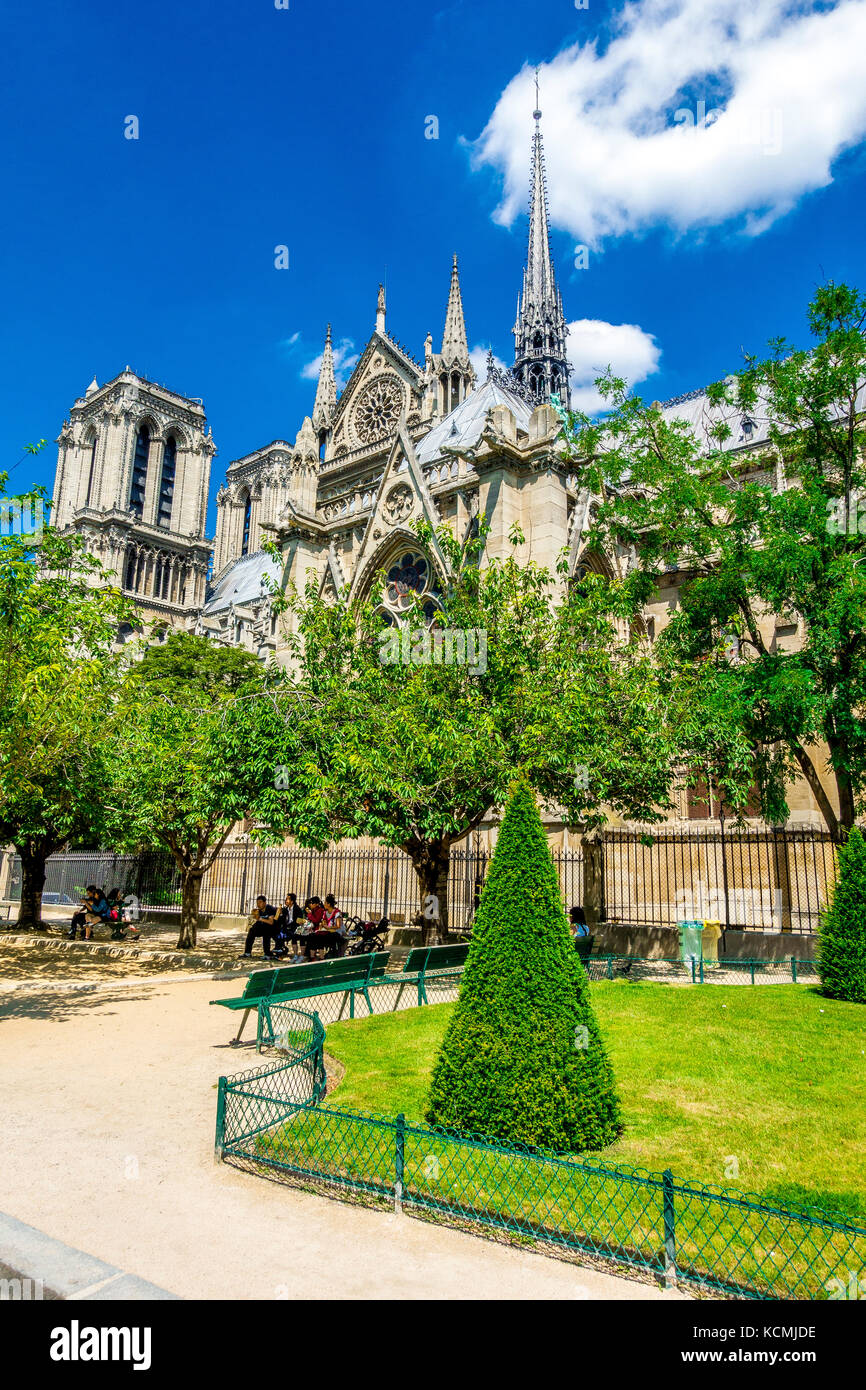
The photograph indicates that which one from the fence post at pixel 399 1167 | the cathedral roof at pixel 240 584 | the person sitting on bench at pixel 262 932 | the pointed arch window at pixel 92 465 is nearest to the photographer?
the fence post at pixel 399 1167

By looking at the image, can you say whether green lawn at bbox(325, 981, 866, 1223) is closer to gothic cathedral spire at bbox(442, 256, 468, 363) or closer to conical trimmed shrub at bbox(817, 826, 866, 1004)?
conical trimmed shrub at bbox(817, 826, 866, 1004)

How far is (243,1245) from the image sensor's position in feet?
15.1

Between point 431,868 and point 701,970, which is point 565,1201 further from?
point 431,868

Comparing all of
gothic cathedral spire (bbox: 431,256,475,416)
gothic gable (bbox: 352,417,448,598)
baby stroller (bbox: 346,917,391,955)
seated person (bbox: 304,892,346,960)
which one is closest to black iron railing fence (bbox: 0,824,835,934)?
baby stroller (bbox: 346,917,391,955)

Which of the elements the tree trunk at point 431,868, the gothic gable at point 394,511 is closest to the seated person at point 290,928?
Result: the tree trunk at point 431,868

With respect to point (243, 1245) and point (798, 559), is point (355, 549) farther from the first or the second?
point (243, 1245)

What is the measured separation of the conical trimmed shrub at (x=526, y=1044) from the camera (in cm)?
562

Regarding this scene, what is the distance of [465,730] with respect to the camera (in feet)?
46.8

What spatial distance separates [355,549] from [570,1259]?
1070 inches

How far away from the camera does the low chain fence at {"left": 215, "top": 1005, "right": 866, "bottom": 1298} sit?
4043 mm

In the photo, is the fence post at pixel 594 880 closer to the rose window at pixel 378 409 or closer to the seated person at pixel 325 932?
the seated person at pixel 325 932

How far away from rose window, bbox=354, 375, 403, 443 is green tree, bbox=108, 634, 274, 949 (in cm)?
2726

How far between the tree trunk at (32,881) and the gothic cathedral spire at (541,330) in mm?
43224

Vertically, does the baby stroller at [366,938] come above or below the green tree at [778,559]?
below
